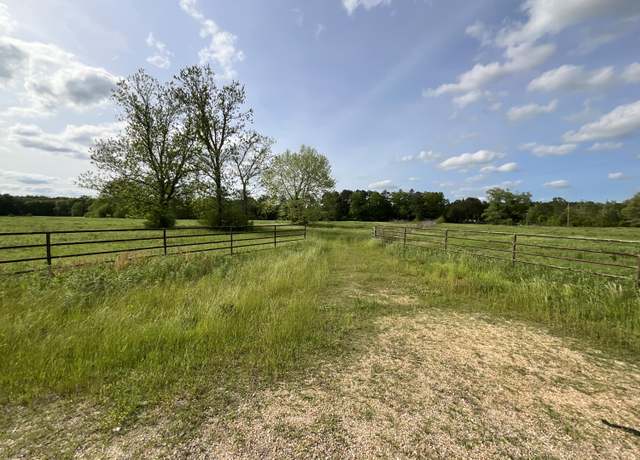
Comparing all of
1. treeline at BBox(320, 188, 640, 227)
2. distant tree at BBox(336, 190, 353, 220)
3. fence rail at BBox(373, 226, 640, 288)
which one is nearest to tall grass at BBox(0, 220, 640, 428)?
fence rail at BBox(373, 226, 640, 288)

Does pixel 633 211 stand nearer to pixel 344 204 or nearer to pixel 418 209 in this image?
pixel 418 209

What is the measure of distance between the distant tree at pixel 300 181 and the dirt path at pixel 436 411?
1304 inches

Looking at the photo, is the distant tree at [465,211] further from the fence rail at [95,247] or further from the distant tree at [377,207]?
the fence rail at [95,247]

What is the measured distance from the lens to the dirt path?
1.89 m

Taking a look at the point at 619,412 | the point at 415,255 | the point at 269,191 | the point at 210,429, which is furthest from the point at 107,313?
the point at 269,191

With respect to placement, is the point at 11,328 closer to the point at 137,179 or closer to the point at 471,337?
the point at 471,337

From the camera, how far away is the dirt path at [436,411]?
1889 mm

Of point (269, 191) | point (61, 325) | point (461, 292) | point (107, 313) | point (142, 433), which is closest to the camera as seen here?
point (142, 433)

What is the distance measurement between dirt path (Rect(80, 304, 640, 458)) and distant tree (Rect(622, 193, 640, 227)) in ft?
231

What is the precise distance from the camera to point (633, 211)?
47938 mm

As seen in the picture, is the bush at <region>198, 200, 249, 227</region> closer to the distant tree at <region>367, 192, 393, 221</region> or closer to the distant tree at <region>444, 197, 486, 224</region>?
the distant tree at <region>367, 192, 393, 221</region>

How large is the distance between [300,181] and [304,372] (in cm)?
3409

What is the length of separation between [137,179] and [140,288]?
18974 mm

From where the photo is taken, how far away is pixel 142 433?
197 cm
